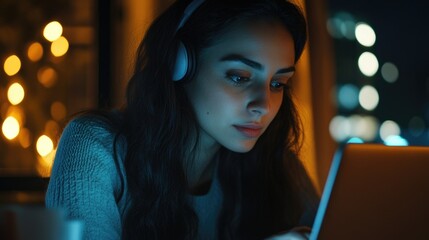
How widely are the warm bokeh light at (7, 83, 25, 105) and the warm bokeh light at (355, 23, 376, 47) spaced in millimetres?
2576

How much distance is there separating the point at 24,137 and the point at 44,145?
0.33ft

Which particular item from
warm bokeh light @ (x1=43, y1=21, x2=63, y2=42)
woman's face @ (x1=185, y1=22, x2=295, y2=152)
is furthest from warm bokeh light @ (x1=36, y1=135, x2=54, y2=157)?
woman's face @ (x1=185, y1=22, x2=295, y2=152)

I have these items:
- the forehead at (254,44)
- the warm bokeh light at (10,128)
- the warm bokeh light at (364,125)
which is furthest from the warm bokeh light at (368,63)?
A: the forehead at (254,44)

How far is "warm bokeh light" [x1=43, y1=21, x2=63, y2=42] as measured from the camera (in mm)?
2648

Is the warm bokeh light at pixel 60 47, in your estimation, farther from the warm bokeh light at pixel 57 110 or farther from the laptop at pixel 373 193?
the laptop at pixel 373 193

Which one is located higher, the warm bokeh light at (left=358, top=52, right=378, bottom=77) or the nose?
the warm bokeh light at (left=358, top=52, right=378, bottom=77)

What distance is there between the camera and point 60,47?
268 centimetres

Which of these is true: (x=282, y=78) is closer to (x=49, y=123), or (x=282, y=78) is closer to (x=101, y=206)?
(x=101, y=206)

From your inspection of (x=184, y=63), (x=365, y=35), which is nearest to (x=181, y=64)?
(x=184, y=63)

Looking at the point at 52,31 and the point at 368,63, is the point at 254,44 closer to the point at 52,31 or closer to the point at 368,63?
the point at 52,31

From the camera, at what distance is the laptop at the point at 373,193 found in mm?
811

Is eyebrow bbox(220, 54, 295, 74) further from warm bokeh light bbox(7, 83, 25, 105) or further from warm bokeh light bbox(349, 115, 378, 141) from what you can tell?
warm bokeh light bbox(349, 115, 378, 141)

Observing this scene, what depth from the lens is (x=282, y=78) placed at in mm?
1352

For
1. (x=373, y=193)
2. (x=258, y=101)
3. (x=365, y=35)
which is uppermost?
(x=365, y=35)
